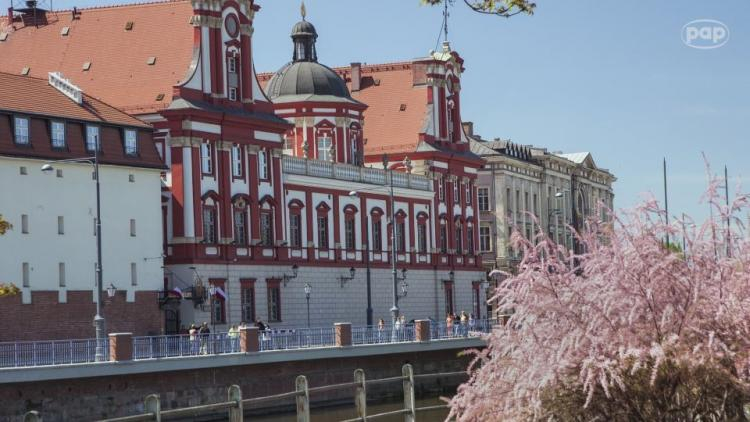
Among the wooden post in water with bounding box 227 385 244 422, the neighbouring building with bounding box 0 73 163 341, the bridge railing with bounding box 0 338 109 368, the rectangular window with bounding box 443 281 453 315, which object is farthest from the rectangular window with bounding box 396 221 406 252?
the wooden post in water with bounding box 227 385 244 422

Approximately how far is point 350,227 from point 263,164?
1153cm

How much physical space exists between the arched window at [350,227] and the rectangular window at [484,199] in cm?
3157

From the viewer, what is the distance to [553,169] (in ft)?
453

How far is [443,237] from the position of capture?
344 feet

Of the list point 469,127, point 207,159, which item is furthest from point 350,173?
point 469,127

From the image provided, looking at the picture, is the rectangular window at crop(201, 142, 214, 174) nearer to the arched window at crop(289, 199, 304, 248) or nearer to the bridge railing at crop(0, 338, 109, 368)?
the arched window at crop(289, 199, 304, 248)

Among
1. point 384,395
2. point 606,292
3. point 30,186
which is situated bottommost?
point 384,395

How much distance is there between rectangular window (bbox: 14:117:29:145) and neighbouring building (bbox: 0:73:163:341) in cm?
4

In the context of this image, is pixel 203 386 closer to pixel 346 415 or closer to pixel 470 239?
pixel 346 415

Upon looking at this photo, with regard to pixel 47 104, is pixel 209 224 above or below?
below

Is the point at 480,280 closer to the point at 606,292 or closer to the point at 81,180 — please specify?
the point at 81,180

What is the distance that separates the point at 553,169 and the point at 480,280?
30131 mm

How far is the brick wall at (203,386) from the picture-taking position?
49594 mm

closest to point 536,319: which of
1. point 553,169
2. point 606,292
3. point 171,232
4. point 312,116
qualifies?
point 606,292
